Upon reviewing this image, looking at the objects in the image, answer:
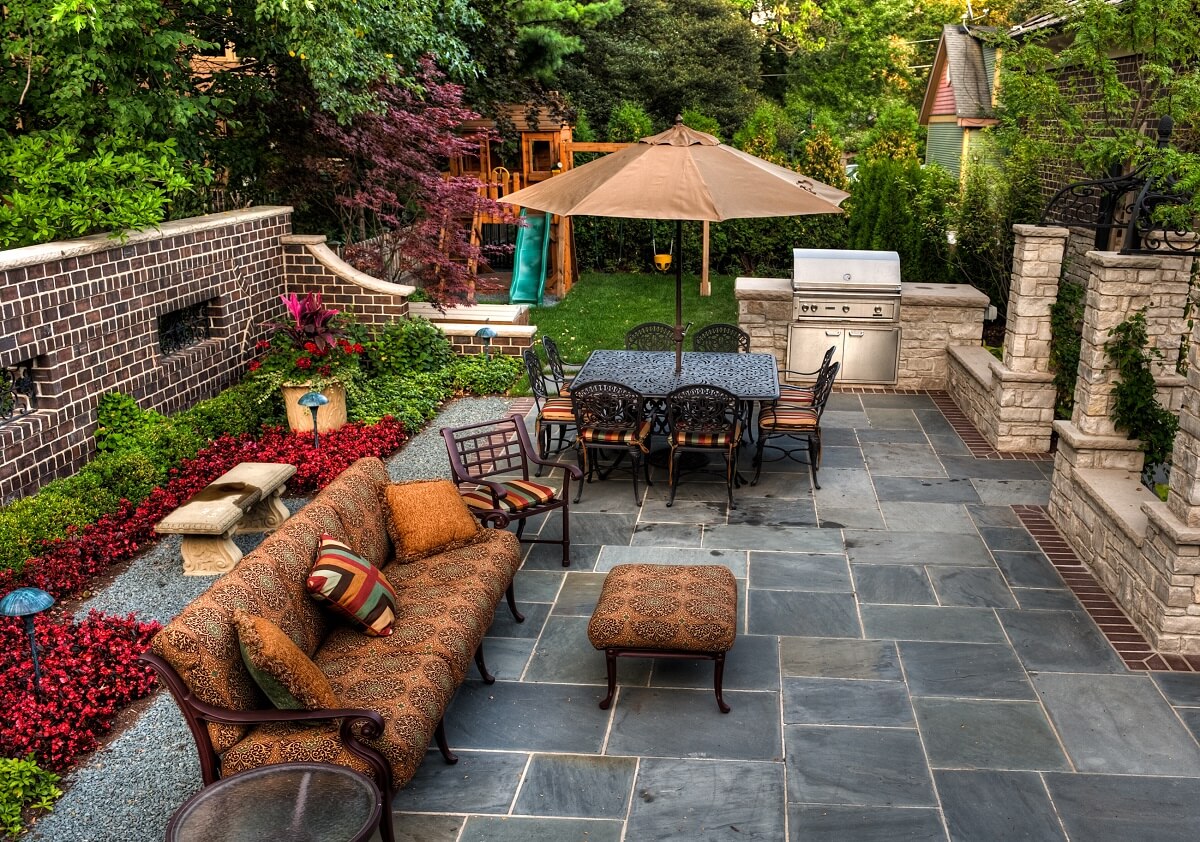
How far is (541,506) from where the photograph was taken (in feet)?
23.3

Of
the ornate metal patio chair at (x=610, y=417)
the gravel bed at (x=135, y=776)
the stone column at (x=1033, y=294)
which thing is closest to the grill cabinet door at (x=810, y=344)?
the stone column at (x=1033, y=294)

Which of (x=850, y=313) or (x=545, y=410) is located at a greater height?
(x=850, y=313)

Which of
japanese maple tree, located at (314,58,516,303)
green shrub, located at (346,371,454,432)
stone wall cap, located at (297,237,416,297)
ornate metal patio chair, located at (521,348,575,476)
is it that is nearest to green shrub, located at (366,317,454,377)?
green shrub, located at (346,371,454,432)

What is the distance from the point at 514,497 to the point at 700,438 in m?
1.93

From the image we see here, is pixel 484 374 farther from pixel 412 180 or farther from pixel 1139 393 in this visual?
pixel 1139 393

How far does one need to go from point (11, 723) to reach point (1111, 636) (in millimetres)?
6152

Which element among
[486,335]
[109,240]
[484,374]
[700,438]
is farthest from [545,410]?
[109,240]

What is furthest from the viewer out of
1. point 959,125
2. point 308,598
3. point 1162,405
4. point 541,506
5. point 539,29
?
point 959,125

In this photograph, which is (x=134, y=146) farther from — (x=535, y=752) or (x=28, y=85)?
(x=535, y=752)

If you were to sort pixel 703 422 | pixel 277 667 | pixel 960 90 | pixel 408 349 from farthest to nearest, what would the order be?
pixel 960 90 < pixel 408 349 < pixel 703 422 < pixel 277 667

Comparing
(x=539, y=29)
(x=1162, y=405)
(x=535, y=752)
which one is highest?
(x=539, y=29)

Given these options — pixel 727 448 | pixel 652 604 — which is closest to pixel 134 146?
pixel 727 448

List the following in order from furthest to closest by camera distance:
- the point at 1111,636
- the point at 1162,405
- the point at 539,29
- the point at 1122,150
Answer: the point at 539,29 → the point at 1122,150 → the point at 1162,405 → the point at 1111,636

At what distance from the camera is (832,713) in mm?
5477
